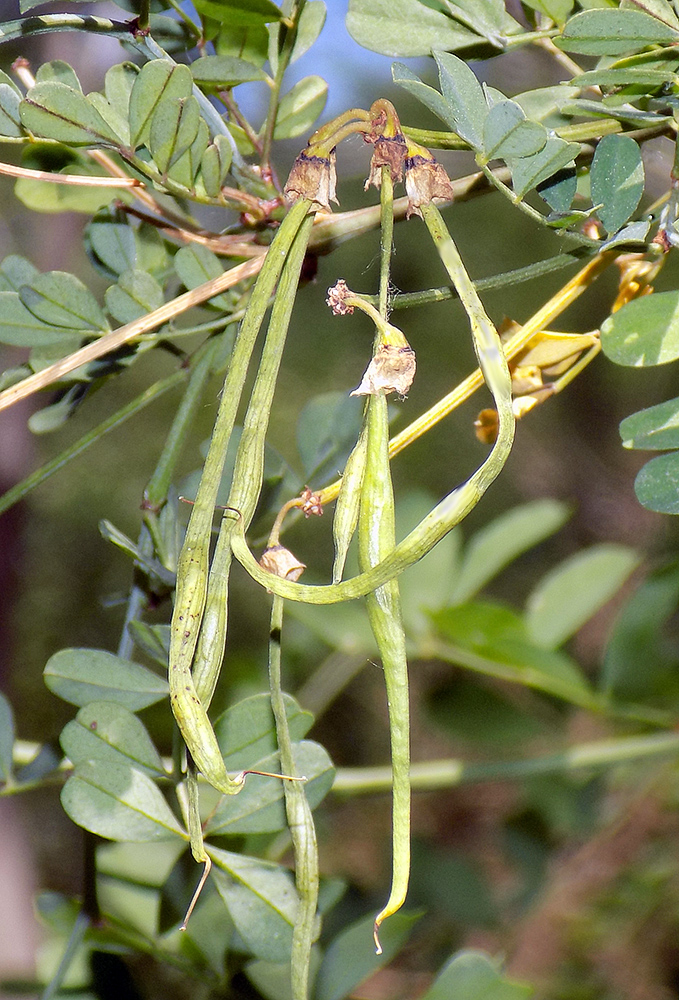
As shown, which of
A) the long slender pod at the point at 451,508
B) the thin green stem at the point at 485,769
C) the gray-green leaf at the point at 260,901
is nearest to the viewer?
the long slender pod at the point at 451,508

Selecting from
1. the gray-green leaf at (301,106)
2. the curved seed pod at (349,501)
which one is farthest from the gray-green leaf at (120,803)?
the gray-green leaf at (301,106)

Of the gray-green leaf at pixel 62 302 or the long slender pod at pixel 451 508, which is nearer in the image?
the long slender pod at pixel 451 508

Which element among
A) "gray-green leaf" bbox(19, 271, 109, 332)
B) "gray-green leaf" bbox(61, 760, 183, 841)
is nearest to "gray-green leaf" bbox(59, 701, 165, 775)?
"gray-green leaf" bbox(61, 760, 183, 841)

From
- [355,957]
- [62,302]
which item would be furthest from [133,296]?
[355,957]

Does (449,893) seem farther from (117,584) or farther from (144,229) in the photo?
(117,584)

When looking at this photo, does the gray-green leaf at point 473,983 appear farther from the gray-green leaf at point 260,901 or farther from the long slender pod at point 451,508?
the long slender pod at point 451,508

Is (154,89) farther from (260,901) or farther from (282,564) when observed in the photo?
(260,901)

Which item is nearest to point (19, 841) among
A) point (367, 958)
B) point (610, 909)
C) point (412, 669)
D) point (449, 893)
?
point (449, 893)

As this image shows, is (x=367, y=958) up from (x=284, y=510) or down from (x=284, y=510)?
down
